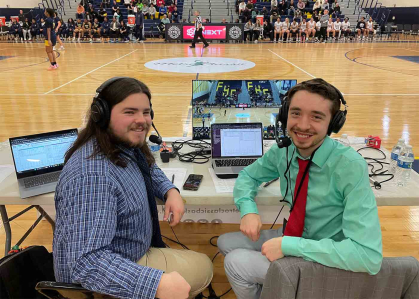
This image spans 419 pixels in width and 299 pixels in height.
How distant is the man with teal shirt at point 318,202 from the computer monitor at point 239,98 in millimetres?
772

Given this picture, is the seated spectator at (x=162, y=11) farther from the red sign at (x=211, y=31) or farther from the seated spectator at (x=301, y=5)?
the seated spectator at (x=301, y=5)

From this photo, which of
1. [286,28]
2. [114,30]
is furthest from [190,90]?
[114,30]

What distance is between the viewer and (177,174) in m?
2.36

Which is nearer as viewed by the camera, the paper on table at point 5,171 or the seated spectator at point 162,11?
the paper on table at point 5,171

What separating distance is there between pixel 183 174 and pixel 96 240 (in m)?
1.12

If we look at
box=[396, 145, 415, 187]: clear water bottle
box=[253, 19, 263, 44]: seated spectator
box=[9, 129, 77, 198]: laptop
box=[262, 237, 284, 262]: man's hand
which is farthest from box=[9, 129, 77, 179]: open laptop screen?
box=[253, 19, 263, 44]: seated spectator

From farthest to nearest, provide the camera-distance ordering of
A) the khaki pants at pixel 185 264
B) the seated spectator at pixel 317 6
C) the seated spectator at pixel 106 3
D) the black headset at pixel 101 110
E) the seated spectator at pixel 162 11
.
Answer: the seated spectator at pixel 106 3 < the seated spectator at pixel 317 6 < the seated spectator at pixel 162 11 < the khaki pants at pixel 185 264 < the black headset at pixel 101 110

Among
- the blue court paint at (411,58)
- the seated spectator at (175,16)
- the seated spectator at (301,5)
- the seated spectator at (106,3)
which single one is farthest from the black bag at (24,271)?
the seated spectator at (106,3)

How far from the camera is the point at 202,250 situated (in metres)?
2.88

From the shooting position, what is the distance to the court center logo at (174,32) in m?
18.2

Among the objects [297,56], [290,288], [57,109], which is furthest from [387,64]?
[290,288]

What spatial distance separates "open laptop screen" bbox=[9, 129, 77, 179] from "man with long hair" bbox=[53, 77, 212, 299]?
26.5 inches

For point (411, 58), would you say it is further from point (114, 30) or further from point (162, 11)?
point (114, 30)

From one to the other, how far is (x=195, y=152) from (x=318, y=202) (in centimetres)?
127
